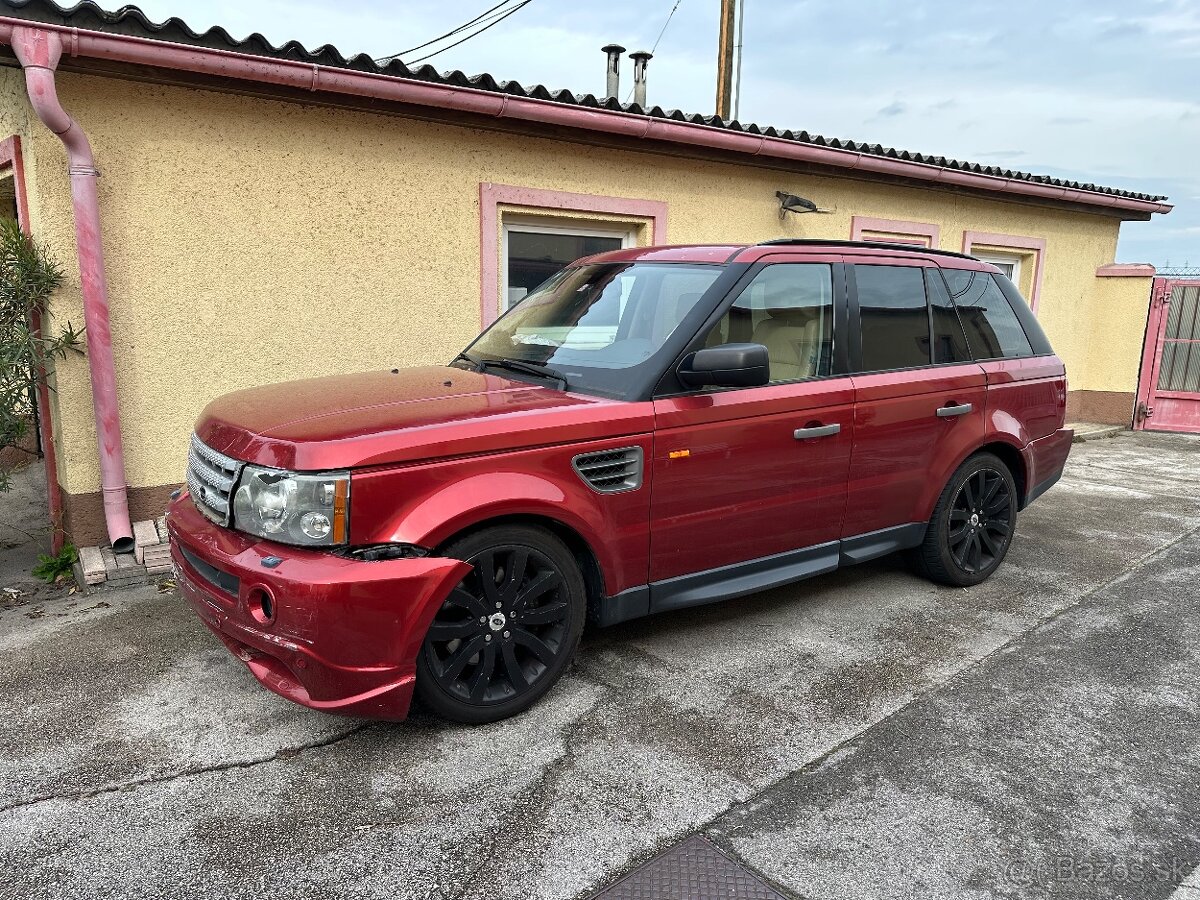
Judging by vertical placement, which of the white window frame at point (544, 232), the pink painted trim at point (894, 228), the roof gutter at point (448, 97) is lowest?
the white window frame at point (544, 232)

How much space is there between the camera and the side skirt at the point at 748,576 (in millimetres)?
3436

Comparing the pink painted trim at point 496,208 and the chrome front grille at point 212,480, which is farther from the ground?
the pink painted trim at point 496,208

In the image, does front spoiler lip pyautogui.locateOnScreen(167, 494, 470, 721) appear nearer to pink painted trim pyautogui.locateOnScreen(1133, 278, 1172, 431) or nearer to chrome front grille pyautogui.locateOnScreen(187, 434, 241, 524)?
chrome front grille pyautogui.locateOnScreen(187, 434, 241, 524)

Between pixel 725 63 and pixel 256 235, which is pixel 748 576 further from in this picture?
pixel 725 63

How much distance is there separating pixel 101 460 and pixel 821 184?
6.71 meters

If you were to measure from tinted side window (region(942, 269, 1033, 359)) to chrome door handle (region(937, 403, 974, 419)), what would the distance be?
1.16ft

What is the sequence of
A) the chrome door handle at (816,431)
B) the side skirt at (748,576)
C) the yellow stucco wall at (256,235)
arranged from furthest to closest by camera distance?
the yellow stucco wall at (256,235), the chrome door handle at (816,431), the side skirt at (748,576)

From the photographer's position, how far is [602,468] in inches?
127

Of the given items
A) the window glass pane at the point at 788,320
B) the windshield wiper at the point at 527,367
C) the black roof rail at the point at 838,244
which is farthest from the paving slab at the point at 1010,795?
the black roof rail at the point at 838,244

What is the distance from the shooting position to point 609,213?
21.8ft

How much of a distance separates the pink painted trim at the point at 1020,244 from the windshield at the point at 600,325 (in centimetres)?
720

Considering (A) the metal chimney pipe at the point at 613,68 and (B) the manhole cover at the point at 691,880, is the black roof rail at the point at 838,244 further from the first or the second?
(A) the metal chimney pipe at the point at 613,68

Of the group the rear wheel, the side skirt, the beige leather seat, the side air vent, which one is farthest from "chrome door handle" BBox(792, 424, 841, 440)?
the rear wheel

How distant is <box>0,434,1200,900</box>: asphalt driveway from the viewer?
7.89 feet
